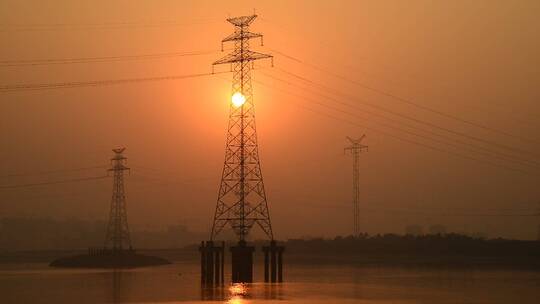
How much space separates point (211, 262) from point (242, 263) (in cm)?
423

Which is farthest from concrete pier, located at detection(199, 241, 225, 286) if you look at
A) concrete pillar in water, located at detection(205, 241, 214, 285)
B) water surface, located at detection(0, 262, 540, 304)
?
water surface, located at detection(0, 262, 540, 304)

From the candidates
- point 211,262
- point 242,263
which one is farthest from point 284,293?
point 211,262

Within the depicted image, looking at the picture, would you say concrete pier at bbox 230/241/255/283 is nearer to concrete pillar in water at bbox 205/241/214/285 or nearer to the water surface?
the water surface

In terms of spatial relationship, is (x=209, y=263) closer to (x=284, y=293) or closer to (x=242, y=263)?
(x=242, y=263)

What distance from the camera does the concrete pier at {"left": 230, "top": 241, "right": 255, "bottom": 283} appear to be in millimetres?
57219

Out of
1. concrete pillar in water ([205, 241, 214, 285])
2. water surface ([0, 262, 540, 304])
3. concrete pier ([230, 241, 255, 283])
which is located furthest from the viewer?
concrete pillar in water ([205, 241, 214, 285])

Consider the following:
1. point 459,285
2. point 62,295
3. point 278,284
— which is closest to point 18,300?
point 62,295

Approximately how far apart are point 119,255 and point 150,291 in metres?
51.2

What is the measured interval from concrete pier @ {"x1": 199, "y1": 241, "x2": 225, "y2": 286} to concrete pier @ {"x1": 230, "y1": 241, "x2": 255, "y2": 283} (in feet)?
9.49

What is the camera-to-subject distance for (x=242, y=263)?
58.3 m

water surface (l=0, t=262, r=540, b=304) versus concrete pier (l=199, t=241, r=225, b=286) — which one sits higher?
concrete pier (l=199, t=241, r=225, b=286)

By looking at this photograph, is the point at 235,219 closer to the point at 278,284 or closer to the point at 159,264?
the point at 278,284

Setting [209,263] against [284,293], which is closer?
[284,293]

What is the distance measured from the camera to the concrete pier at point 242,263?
188ft
